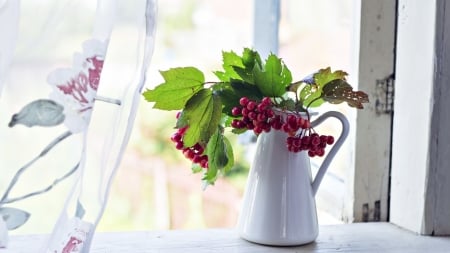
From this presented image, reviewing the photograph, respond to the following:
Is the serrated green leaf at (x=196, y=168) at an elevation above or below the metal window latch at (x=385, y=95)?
below

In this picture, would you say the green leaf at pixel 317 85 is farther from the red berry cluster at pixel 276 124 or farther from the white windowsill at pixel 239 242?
the white windowsill at pixel 239 242

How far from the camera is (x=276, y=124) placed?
2.90 ft

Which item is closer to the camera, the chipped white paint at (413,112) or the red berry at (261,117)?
the red berry at (261,117)

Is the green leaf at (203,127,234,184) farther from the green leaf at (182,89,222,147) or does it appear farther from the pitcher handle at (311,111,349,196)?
the pitcher handle at (311,111,349,196)

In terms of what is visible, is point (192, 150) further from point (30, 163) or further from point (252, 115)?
point (30, 163)

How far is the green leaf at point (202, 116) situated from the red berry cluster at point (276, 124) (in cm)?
4

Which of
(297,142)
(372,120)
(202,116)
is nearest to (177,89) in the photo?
(202,116)

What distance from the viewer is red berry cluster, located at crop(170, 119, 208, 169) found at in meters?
0.90

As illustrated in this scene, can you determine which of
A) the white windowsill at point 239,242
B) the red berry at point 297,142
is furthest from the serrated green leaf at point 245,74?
the white windowsill at point 239,242

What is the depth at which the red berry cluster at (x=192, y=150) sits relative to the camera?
0.90 meters

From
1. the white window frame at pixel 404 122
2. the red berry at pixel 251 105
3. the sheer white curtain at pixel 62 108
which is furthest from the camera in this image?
the white window frame at pixel 404 122

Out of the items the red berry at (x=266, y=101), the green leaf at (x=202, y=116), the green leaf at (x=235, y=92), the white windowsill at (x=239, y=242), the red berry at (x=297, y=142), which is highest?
the green leaf at (x=235, y=92)

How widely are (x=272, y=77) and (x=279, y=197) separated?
6.7 inches

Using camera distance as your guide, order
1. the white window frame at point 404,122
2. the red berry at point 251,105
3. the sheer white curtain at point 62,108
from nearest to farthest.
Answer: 1. the sheer white curtain at point 62,108
2. the red berry at point 251,105
3. the white window frame at point 404,122
